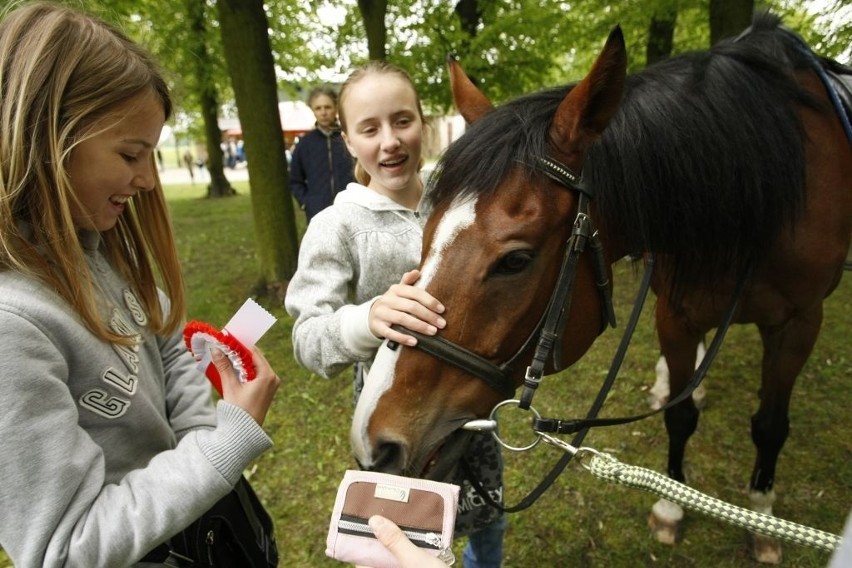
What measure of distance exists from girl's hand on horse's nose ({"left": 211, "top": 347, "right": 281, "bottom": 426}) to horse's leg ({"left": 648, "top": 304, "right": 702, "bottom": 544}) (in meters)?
1.97

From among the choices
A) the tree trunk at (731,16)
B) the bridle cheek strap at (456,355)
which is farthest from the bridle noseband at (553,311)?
the tree trunk at (731,16)

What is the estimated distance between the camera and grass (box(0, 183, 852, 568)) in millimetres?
2762

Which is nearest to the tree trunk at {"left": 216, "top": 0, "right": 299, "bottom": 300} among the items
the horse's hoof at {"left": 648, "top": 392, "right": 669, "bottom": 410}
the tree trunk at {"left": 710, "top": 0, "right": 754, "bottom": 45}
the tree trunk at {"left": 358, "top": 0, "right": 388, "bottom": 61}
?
the tree trunk at {"left": 358, "top": 0, "right": 388, "bottom": 61}

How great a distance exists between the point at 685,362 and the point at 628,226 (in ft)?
4.25

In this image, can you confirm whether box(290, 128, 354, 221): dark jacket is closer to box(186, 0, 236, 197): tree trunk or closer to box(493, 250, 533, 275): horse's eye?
box(186, 0, 236, 197): tree trunk

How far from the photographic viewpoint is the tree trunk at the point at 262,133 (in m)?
5.18

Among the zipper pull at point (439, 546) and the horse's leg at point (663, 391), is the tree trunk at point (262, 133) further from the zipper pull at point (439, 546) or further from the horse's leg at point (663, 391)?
the zipper pull at point (439, 546)

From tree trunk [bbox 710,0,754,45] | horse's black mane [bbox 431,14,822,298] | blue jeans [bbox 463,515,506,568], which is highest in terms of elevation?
tree trunk [bbox 710,0,754,45]

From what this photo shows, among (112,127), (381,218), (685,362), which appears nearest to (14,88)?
(112,127)

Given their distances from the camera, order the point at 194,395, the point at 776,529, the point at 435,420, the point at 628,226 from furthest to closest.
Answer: the point at 628,226 → the point at 194,395 → the point at 435,420 → the point at 776,529

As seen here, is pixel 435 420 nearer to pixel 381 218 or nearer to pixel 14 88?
pixel 381 218

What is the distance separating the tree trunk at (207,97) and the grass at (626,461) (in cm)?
704

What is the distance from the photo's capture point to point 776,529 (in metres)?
1.13

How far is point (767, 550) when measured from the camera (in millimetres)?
2580
